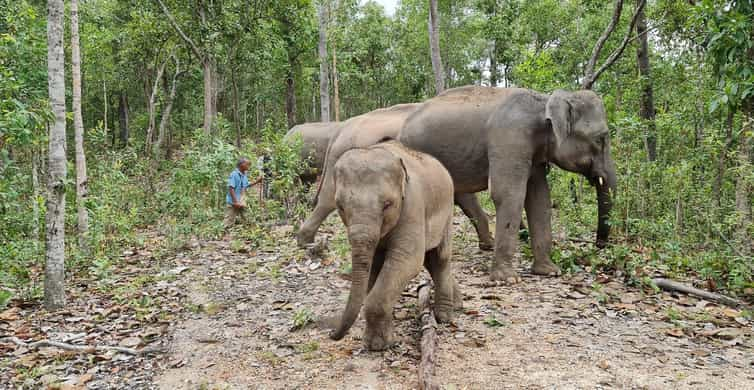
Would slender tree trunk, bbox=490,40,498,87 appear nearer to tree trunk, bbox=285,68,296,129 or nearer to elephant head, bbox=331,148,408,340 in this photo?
tree trunk, bbox=285,68,296,129

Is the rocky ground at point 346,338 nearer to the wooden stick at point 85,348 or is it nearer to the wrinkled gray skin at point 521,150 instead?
the wooden stick at point 85,348

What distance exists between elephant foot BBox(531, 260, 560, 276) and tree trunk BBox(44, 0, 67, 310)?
6037mm

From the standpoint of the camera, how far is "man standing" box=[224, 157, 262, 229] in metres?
11.2

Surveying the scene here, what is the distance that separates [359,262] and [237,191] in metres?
7.32

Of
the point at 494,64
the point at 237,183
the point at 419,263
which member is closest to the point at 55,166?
the point at 419,263

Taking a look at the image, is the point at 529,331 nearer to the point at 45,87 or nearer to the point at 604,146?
the point at 604,146

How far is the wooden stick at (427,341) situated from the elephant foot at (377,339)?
31 cm

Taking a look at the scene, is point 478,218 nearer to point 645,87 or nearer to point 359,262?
point 645,87

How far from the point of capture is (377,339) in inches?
193

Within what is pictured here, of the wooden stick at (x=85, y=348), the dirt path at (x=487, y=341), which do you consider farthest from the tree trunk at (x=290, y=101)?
the wooden stick at (x=85, y=348)

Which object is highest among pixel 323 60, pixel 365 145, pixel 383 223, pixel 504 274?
pixel 323 60

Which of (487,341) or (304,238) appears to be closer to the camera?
(487,341)

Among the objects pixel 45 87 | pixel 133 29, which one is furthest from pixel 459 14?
pixel 45 87

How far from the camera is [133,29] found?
20016 mm
